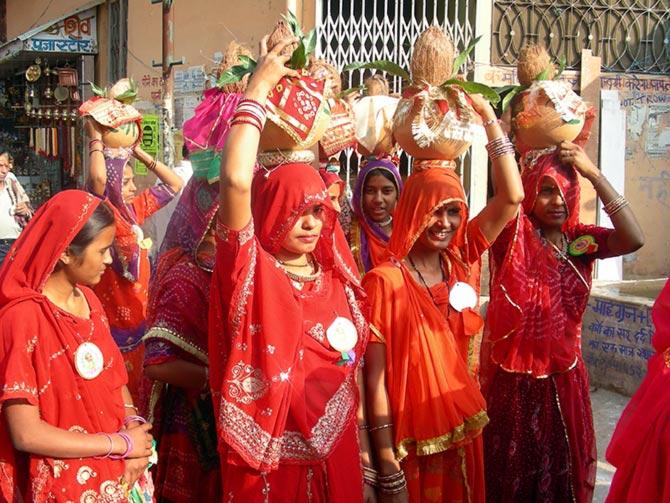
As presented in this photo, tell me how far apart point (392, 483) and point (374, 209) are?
7.02ft

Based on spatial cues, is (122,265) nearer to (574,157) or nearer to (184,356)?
(184,356)

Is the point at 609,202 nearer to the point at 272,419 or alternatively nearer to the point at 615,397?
the point at 272,419

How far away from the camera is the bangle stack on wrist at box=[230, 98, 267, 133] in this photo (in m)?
2.36

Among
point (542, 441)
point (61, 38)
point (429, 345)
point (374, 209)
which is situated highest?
point (61, 38)

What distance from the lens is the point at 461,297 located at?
324 cm

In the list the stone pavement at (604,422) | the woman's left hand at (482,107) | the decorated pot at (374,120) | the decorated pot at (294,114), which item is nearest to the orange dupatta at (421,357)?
the woman's left hand at (482,107)

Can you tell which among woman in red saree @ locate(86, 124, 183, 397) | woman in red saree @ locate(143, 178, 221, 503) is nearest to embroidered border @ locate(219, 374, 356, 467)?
woman in red saree @ locate(143, 178, 221, 503)

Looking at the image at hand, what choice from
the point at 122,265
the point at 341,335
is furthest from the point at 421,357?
the point at 122,265

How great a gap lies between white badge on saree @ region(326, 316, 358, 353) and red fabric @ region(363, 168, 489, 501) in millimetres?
275

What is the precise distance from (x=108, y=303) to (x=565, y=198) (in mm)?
2902

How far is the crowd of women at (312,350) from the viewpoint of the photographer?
2400 millimetres

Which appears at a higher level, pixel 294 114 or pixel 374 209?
pixel 294 114

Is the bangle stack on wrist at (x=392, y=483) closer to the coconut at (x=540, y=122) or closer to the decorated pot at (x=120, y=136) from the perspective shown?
the coconut at (x=540, y=122)

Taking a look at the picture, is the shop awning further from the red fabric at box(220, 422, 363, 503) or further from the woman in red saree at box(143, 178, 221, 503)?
the red fabric at box(220, 422, 363, 503)
